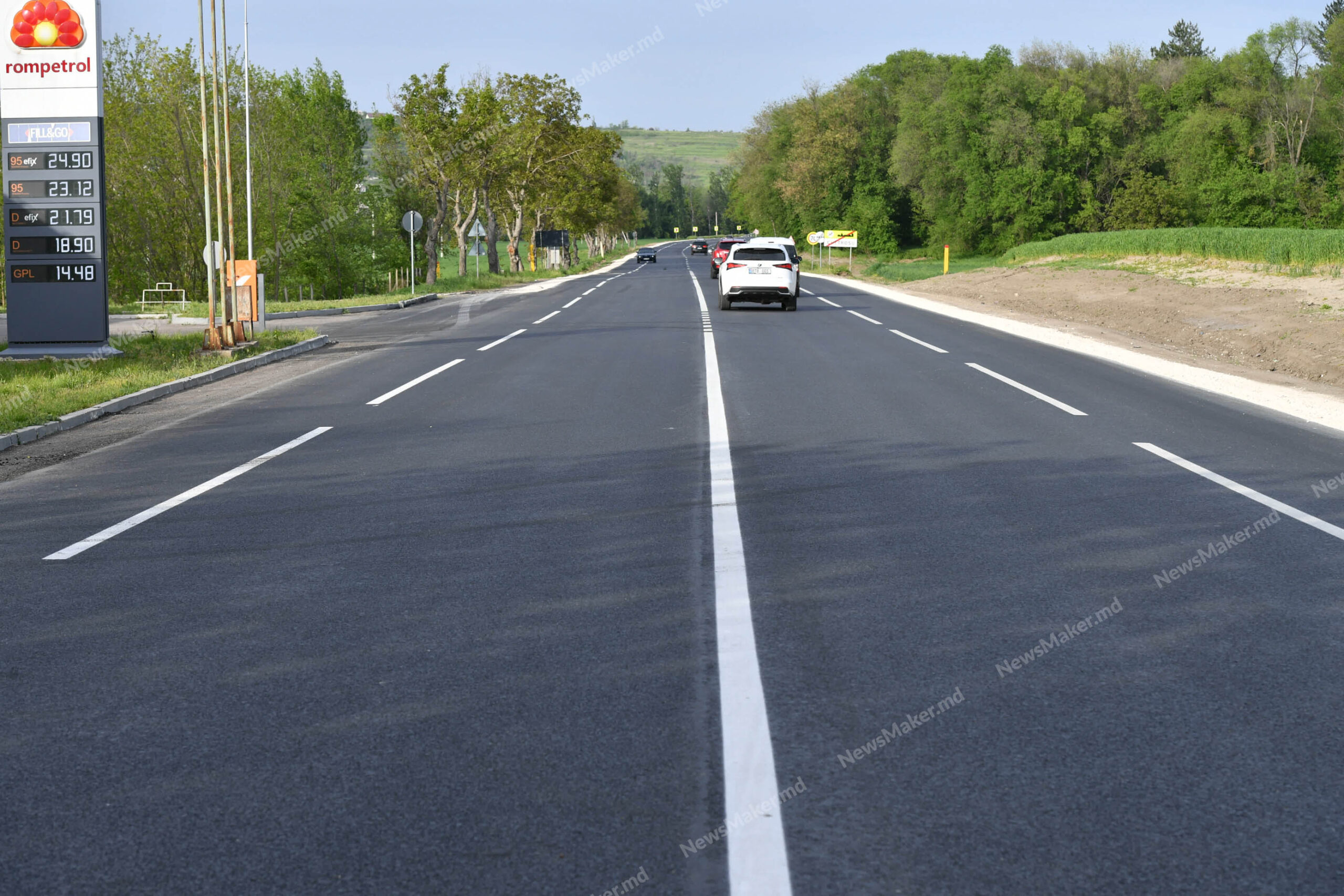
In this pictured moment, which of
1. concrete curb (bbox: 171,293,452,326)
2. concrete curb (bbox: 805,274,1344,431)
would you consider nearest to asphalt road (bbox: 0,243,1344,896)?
concrete curb (bbox: 805,274,1344,431)

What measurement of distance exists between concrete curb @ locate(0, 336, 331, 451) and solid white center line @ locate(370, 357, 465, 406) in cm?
274

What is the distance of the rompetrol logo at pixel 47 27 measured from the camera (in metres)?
17.5

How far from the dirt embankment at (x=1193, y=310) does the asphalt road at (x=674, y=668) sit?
9710mm

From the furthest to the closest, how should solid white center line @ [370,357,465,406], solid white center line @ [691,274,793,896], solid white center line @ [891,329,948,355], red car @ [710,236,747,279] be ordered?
red car @ [710,236,747,279], solid white center line @ [891,329,948,355], solid white center line @ [370,357,465,406], solid white center line @ [691,274,793,896]

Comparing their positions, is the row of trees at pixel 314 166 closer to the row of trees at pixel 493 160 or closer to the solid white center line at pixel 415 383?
the row of trees at pixel 493 160

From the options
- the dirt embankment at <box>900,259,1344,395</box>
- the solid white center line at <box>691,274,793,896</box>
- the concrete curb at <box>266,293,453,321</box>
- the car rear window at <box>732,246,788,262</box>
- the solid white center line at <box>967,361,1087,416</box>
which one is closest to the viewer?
the solid white center line at <box>691,274,793,896</box>

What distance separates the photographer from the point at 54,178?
17891 mm

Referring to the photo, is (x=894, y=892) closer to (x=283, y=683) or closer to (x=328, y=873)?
(x=328, y=873)

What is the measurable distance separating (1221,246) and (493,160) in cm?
3099

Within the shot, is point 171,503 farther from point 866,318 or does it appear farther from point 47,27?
point 866,318

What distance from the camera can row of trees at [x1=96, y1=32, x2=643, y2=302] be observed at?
5106cm

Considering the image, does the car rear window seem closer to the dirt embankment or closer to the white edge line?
the white edge line

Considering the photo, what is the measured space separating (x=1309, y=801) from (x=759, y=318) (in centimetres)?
Answer: 2239

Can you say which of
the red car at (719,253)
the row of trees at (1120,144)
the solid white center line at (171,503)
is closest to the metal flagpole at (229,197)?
the solid white center line at (171,503)
